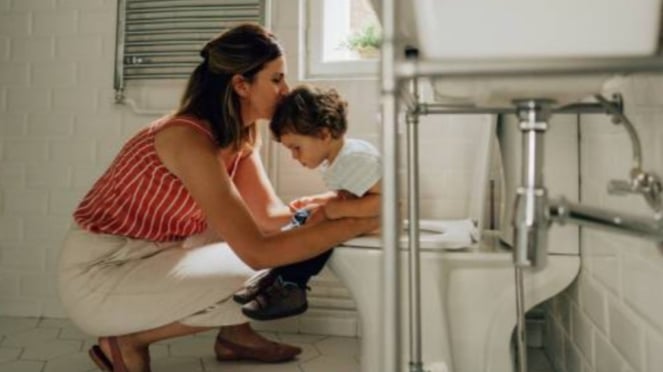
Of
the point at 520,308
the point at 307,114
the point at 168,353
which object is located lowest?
the point at 168,353

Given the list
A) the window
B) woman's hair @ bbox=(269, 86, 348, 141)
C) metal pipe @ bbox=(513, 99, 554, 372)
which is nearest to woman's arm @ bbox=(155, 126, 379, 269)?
woman's hair @ bbox=(269, 86, 348, 141)

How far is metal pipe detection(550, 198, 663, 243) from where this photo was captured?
0.54 m

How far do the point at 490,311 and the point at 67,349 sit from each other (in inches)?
51.8

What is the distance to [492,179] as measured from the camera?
1.64 meters

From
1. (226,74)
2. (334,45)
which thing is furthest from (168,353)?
(334,45)

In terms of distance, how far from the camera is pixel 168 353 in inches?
64.0

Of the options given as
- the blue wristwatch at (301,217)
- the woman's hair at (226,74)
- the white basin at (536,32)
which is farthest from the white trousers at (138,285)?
the white basin at (536,32)

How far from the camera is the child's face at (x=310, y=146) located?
144cm

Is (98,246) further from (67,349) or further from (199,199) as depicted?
(67,349)

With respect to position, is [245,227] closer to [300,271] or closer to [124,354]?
[300,271]

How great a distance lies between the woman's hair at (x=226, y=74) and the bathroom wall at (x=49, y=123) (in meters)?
0.68

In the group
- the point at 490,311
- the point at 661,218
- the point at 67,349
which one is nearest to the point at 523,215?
the point at 661,218

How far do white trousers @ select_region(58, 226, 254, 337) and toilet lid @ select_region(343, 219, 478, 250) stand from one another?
33 cm

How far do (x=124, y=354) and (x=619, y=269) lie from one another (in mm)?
1125
